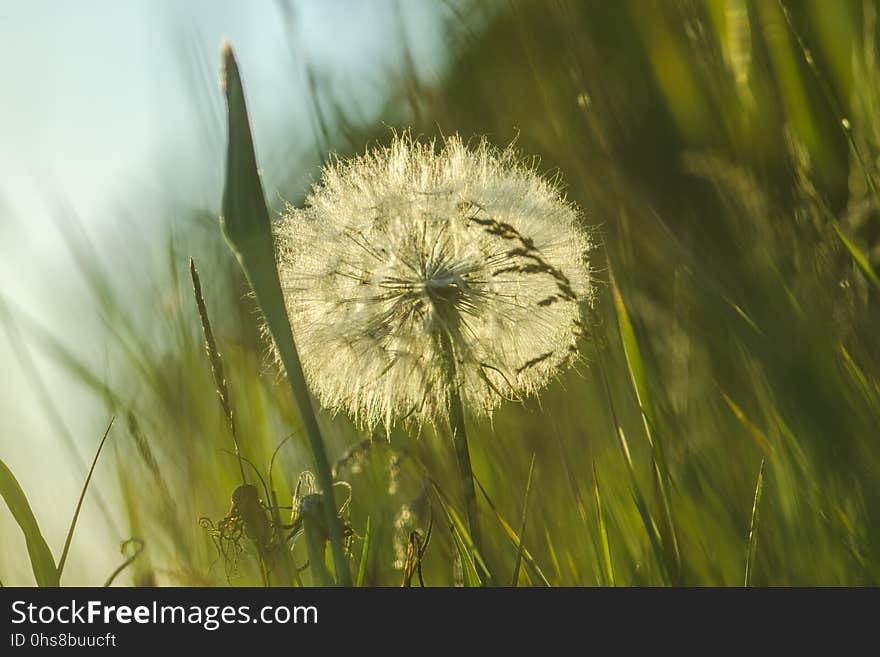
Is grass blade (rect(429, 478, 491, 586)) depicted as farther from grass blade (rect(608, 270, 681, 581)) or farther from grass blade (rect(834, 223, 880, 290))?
grass blade (rect(834, 223, 880, 290))

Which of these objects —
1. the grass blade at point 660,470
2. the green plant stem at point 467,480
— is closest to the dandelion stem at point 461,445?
the green plant stem at point 467,480

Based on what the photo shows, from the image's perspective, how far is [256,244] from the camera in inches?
33.9

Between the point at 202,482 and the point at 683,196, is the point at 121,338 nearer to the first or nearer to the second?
the point at 202,482

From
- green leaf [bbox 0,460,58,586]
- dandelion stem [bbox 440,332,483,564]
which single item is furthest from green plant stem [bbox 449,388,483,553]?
green leaf [bbox 0,460,58,586]

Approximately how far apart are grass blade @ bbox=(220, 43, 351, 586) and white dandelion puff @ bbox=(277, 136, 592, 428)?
598 mm

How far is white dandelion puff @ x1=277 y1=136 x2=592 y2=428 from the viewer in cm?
150

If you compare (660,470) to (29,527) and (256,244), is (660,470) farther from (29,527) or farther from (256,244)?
(29,527)

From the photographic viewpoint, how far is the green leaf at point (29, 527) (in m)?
1.04

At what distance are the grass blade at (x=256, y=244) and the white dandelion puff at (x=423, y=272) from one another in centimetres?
60
